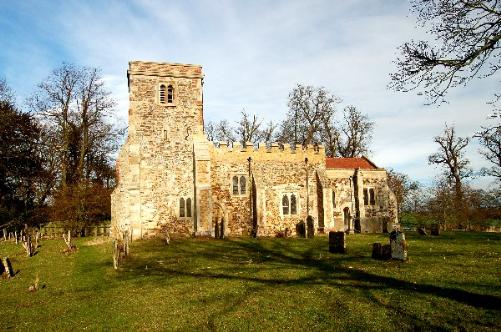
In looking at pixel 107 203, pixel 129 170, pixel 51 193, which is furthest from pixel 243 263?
pixel 51 193

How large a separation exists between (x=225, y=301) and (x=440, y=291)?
5369 mm

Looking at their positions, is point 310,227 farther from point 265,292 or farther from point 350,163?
point 265,292

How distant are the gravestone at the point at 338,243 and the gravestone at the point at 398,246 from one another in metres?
2.90

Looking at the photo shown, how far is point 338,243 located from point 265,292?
296 inches

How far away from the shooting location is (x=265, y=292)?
34.2 feet

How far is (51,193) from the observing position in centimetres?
3597

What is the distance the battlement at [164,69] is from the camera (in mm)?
25234

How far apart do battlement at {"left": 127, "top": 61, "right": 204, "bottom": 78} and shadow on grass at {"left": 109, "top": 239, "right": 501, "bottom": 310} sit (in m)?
11.2

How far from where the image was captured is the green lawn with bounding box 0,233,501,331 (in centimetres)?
824

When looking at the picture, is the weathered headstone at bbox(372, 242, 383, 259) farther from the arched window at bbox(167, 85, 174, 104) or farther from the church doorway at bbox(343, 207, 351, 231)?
the arched window at bbox(167, 85, 174, 104)

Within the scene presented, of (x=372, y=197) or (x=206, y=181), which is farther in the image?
(x=372, y=197)

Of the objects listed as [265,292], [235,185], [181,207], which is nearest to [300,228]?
[235,185]

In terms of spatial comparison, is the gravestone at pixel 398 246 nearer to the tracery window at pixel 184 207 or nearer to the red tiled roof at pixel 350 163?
the tracery window at pixel 184 207

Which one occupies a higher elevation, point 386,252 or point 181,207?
point 181,207
